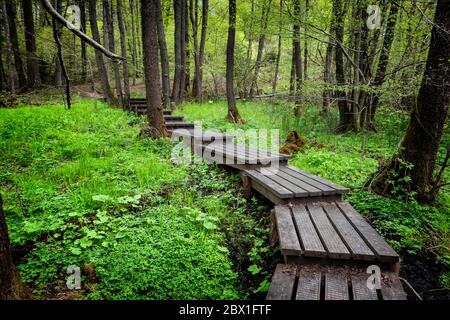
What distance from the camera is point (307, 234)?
316 centimetres

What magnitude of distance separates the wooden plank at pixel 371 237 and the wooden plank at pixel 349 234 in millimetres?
57

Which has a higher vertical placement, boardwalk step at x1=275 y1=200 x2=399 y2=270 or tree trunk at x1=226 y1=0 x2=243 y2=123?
tree trunk at x1=226 y1=0 x2=243 y2=123

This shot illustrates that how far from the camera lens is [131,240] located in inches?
133

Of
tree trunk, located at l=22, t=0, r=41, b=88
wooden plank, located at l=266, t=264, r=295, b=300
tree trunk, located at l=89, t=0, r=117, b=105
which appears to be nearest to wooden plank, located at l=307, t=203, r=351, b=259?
wooden plank, located at l=266, t=264, r=295, b=300

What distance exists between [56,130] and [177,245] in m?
5.86

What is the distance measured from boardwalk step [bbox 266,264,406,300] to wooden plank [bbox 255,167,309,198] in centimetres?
122

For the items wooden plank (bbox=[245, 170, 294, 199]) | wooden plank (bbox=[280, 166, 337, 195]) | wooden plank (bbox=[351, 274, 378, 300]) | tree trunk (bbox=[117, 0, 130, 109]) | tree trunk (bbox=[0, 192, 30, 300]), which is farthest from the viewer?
tree trunk (bbox=[117, 0, 130, 109])

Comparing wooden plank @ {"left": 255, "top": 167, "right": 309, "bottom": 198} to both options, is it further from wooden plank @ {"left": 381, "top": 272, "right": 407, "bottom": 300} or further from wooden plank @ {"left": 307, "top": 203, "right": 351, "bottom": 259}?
wooden plank @ {"left": 381, "top": 272, "right": 407, "bottom": 300}

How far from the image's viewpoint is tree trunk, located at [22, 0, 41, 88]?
15023 millimetres

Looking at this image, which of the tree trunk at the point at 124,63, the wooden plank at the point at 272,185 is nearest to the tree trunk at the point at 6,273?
the wooden plank at the point at 272,185

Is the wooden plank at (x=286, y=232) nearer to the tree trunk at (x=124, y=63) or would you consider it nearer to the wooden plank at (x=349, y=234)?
the wooden plank at (x=349, y=234)

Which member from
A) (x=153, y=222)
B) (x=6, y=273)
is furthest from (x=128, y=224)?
(x=6, y=273)

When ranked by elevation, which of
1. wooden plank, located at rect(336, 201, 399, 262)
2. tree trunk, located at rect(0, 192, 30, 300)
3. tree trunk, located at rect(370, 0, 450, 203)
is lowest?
wooden plank, located at rect(336, 201, 399, 262)
